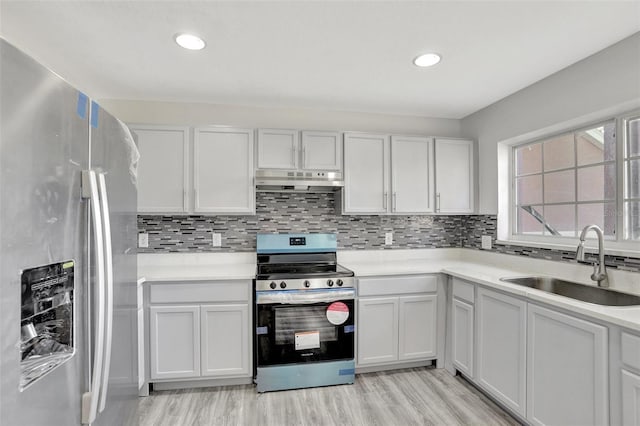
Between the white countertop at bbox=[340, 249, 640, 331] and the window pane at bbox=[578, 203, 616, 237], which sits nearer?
the white countertop at bbox=[340, 249, 640, 331]

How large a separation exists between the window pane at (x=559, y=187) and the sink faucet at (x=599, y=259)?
0.61m

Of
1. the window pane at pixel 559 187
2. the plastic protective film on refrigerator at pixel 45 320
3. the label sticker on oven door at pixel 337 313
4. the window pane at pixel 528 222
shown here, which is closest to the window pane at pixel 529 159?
the window pane at pixel 559 187

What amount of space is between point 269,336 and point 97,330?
4.89ft

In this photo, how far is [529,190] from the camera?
276 centimetres

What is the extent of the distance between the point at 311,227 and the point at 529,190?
77.6 inches

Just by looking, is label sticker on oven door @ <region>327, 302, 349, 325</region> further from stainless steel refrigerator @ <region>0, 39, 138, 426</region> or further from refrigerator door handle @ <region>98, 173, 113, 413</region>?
refrigerator door handle @ <region>98, 173, 113, 413</region>

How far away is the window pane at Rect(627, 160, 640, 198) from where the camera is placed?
1.94 meters

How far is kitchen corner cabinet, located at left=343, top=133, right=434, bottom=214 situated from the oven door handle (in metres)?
0.76

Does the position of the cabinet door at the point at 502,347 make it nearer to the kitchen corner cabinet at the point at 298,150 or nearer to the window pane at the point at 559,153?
the window pane at the point at 559,153

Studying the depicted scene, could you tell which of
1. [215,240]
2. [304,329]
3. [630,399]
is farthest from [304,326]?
[630,399]

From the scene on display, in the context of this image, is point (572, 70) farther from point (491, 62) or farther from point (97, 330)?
point (97, 330)

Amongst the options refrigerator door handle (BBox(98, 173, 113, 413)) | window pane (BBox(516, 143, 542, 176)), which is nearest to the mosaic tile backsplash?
window pane (BBox(516, 143, 542, 176))

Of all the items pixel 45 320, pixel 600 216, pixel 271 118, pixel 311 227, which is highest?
pixel 271 118

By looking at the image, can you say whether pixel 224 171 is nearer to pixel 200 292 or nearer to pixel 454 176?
pixel 200 292
